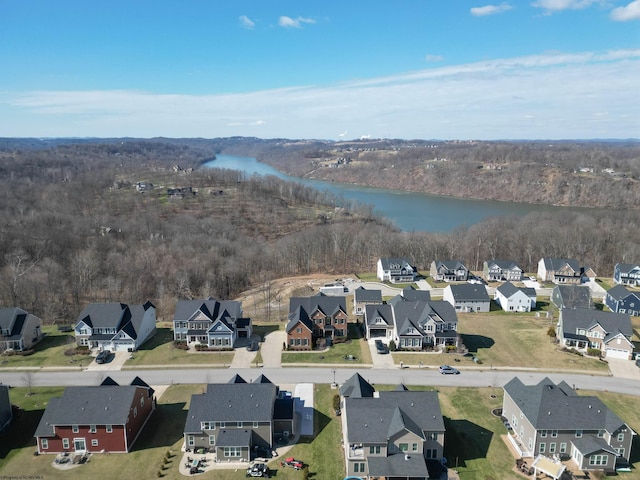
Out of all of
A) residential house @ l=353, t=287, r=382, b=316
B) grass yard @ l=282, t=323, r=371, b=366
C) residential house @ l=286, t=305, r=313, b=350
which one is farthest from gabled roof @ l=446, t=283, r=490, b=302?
residential house @ l=286, t=305, r=313, b=350

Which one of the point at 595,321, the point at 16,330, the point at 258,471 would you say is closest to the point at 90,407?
the point at 258,471

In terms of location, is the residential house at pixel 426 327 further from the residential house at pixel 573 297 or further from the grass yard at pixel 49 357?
the grass yard at pixel 49 357

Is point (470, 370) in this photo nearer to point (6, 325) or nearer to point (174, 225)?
point (6, 325)

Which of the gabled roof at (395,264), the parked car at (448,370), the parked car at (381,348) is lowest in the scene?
the parked car at (448,370)

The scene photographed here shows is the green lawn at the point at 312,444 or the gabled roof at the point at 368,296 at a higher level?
the gabled roof at the point at 368,296

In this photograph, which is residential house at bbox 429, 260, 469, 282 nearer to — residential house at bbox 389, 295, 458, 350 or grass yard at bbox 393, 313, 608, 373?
grass yard at bbox 393, 313, 608, 373

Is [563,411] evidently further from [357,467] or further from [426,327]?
[426,327]

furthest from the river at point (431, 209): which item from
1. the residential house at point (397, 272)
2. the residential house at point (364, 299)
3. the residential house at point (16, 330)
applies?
the residential house at point (16, 330)

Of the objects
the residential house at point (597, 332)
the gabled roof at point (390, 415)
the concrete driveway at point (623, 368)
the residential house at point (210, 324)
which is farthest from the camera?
the residential house at point (210, 324)
